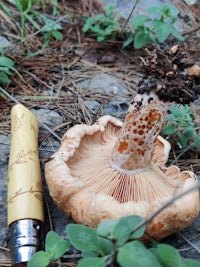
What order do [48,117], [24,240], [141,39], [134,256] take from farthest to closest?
[141,39]
[48,117]
[24,240]
[134,256]

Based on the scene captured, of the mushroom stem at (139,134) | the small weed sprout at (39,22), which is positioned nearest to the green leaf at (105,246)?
the mushroom stem at (139,134)

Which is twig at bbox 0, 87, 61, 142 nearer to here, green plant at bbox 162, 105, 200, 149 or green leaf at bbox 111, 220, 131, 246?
green plant at bbox 162, 105, 200, 149

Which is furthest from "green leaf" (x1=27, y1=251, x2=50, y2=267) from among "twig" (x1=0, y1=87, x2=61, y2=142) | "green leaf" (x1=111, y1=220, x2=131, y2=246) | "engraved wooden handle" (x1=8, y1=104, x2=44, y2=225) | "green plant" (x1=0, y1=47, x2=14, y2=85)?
"green plant" (x1=0, y1=47, x2=14, y2=85)

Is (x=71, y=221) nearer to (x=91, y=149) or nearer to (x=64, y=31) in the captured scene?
(x=91, y=149)

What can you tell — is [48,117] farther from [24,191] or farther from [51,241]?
[51,241]

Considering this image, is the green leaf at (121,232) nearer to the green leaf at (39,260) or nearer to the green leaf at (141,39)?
the green leaf at (39,260)

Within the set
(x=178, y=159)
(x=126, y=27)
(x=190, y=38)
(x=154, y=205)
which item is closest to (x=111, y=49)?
(x=126, y=27)

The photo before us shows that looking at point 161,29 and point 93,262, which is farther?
point 161,29

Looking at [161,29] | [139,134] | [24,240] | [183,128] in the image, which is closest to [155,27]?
[161,29]
